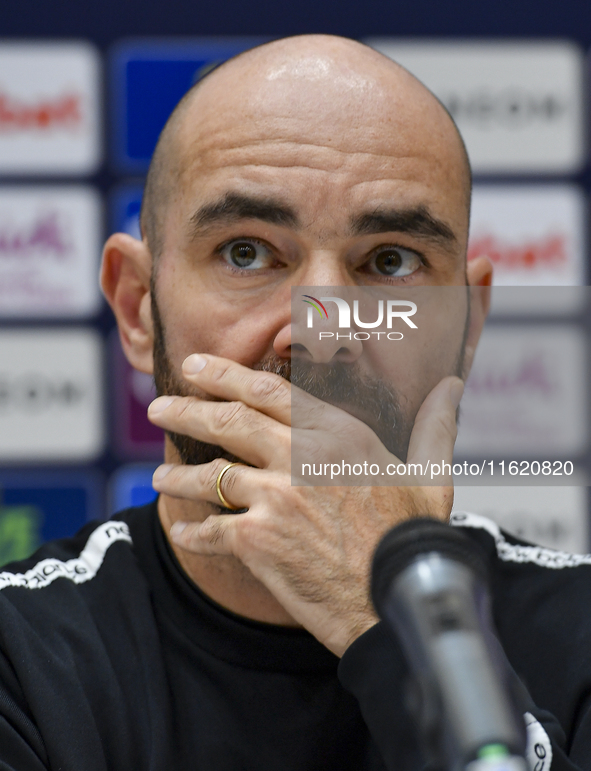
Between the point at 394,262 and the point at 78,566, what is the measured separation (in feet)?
2.09

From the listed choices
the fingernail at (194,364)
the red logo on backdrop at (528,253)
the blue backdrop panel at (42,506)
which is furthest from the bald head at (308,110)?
the blue backdrop panel at (42,506)

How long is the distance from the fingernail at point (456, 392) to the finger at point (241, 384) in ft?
0.83

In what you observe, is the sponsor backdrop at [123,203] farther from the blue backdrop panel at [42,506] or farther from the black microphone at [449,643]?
the black microphone at [449,643]

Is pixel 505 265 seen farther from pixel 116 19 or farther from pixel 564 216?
pixel 116 19

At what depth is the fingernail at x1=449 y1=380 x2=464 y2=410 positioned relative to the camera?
1.13 m

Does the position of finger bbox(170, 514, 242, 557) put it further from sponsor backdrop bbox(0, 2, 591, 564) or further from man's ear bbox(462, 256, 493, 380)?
sponsor backdrop bbox(0, 2, 591, 564)

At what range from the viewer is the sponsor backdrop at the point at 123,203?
86.7 inches

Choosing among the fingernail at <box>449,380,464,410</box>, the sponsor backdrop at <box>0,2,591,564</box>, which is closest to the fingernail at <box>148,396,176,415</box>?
the fingernail at <box>449,380,464,410</box>

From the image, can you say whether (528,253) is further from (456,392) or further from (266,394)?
(266,394)

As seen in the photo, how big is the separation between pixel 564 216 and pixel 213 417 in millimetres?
1593

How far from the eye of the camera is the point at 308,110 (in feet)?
3.76

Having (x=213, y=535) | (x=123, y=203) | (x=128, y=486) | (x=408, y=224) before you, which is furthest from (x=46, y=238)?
(x=213, y=535)

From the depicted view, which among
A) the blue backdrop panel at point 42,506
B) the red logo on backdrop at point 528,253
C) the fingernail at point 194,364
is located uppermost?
the red logo on backdrop at point 528,253

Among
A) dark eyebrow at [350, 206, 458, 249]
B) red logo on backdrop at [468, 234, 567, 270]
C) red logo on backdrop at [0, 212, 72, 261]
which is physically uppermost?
red logo on backdrop at [0, 212, 72, 261]
